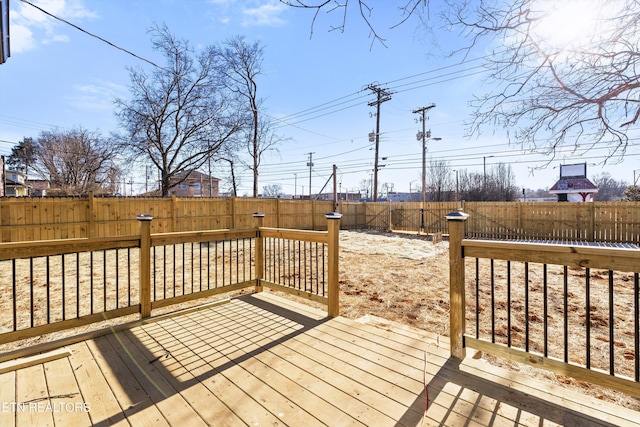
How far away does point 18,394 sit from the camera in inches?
69.6

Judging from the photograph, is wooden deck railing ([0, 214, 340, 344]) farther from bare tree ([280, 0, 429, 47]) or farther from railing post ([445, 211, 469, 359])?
bare tree ([280, 0, 429, 47])

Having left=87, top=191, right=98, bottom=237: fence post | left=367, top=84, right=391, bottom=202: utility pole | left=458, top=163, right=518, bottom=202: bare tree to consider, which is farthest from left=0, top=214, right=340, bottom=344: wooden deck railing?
left=458, top=163, right=518, bottom=202: bare tree

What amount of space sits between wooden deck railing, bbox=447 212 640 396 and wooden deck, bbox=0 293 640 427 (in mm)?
177

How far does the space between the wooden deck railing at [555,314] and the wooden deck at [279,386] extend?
0.58 feet

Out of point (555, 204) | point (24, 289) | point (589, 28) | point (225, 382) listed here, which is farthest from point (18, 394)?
point (555, 204)

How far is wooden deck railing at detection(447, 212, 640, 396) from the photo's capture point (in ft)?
5.41

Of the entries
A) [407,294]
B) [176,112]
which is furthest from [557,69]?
[176,112]

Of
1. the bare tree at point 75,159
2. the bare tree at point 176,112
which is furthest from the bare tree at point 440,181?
the bare tree at point 75,159

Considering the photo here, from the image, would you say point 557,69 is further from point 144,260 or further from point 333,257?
point 144,260

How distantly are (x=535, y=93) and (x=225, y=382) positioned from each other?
3.78 meters

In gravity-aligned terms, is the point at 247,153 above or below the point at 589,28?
above

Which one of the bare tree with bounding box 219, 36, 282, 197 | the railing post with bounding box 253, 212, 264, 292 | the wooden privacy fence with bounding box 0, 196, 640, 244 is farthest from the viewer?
the bare tree with bounding box 219, 36, 282, 197

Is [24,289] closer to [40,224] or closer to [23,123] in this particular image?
[40,224]

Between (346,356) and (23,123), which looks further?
(23,123)
